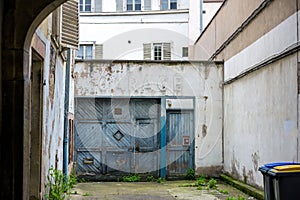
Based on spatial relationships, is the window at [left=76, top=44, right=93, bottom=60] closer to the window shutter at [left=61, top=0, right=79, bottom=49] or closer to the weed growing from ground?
the weed growing from ground

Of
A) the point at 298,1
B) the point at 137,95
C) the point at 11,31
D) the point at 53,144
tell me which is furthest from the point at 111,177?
the point at 11,31

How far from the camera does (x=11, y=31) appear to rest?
17.4 feet

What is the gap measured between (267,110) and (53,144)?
4577 millimetres

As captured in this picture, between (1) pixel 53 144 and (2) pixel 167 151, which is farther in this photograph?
(2) pixel 167 151

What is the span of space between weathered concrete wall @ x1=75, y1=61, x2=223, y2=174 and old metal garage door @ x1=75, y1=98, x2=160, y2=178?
1.22 ft

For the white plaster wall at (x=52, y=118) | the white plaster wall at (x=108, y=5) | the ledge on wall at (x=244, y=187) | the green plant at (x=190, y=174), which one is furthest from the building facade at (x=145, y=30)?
the white plaster wall at (x=52, y=118)

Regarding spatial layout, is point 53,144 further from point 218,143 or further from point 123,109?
point 218,143

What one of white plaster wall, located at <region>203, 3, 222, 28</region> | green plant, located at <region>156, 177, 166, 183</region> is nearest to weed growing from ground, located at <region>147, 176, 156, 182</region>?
green plant, located at <region>156, 177, 166, 183</region>

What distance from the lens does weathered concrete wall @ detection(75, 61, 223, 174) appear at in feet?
47.2

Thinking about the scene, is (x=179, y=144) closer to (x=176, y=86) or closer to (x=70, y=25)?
(x=176, y=86)

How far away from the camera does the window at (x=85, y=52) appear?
2338cm

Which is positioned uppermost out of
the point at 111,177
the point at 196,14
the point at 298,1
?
the point at 196,14

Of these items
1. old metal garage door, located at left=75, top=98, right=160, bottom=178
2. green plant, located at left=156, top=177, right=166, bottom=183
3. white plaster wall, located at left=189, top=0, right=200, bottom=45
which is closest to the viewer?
green plant, located at left=156, top=177, right=166, bottom=183

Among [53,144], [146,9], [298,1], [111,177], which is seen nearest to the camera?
[298,1]
